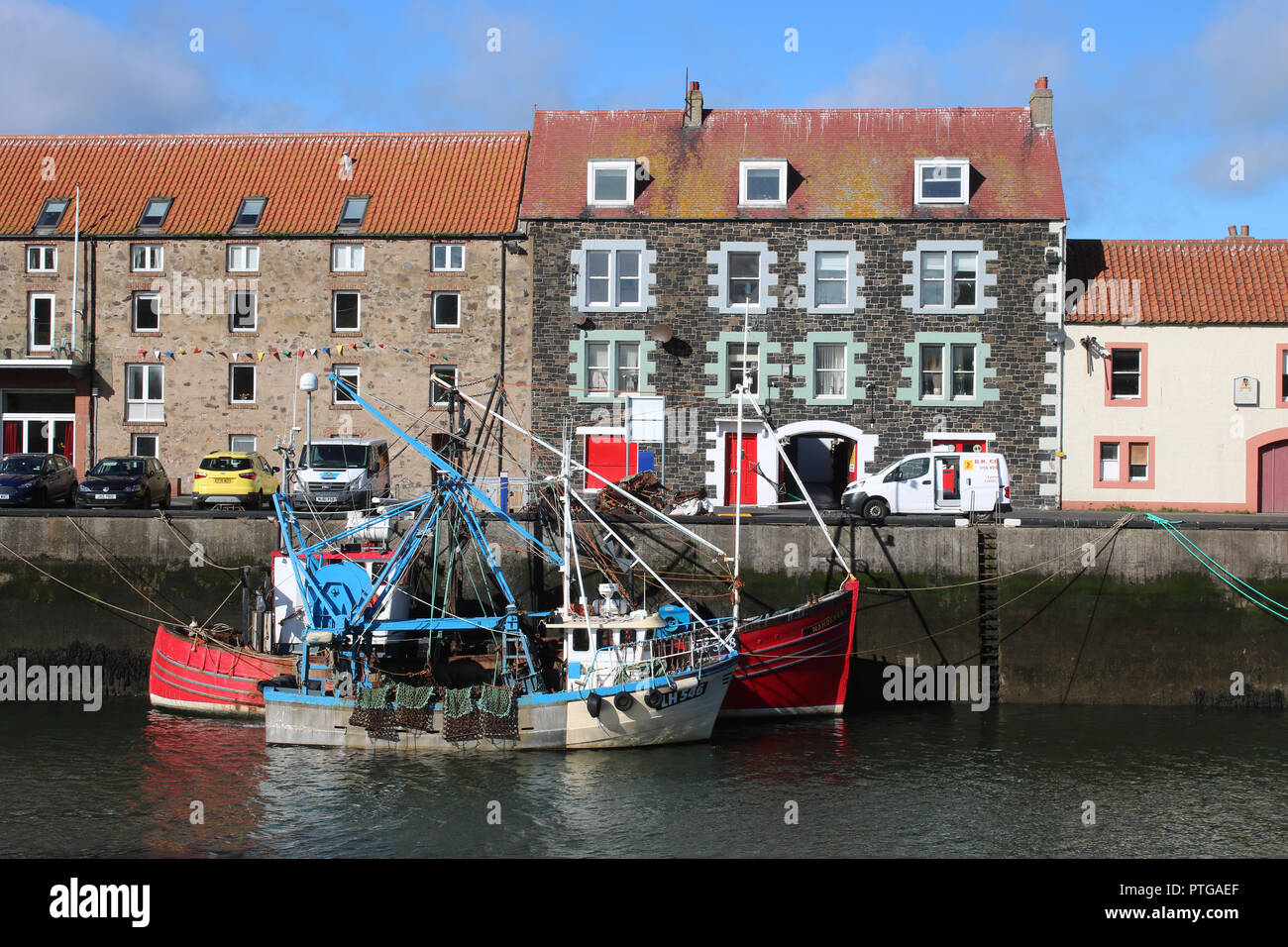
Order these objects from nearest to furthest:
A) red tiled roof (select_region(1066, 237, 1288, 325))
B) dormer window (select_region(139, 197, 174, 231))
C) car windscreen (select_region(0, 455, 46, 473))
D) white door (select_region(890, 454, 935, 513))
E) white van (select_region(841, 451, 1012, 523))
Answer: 1. white van (select_region(841, 451, 1012, 523))
2. white door (select_region(890, 454, 935, 513))
3. car windscreen (select_region(0, 455, 46, 473))
4. red tiled roof (select_region(1066, 237, 1288, 325))
5. dormer window (select_region(139, 197, 174, 231))

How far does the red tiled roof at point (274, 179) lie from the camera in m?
39.0

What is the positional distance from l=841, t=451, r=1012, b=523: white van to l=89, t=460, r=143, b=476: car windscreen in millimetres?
17367

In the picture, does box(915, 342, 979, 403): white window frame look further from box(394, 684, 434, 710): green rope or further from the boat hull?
box(394, 684, 434, 710): green rope

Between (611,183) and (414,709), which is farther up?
(611,183)

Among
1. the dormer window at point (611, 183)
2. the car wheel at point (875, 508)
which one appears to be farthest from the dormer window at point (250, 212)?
the car wheel at point (875, 508)

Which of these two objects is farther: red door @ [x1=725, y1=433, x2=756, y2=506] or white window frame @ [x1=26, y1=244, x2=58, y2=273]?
white window frame @ [x1=26, y1=244, x2=58, y2=273]

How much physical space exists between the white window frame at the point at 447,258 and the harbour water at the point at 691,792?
17683 mm

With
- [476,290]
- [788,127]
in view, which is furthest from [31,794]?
[788,127]

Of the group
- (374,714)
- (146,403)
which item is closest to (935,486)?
(374,714)

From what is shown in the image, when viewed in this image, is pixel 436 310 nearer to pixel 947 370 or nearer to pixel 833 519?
pixel 947 370

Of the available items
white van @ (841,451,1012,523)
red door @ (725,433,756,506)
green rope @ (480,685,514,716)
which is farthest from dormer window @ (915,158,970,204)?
green rope @ (480,685,514,716)

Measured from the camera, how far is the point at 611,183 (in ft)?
123

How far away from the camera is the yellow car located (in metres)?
31.4

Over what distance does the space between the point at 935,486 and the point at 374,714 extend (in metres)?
13.5
